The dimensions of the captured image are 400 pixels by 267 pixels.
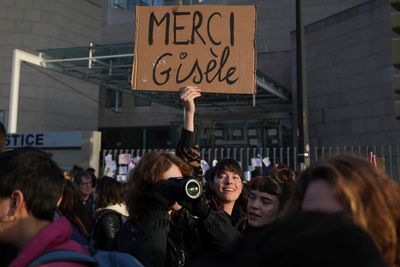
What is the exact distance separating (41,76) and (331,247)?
21168 millimetres

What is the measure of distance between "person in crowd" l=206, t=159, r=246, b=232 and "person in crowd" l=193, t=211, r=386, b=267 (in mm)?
2962

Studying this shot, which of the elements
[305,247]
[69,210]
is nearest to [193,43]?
[69,210]

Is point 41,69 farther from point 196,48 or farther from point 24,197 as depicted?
point 24,197

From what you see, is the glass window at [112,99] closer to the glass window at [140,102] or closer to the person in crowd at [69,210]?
the glass window at [140,102]

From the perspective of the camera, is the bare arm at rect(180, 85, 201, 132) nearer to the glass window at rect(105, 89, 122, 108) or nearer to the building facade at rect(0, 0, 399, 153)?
the building facade at rect(0, 0, 399, 153)

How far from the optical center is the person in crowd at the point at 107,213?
13.1 feet

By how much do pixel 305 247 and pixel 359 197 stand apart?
73cm

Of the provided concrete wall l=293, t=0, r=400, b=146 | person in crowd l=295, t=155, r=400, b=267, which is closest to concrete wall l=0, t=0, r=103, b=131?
concrete wall l=293, t=0, r=400, b=146

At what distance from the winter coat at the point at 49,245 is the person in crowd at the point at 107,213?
1747mm

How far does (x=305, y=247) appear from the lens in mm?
838

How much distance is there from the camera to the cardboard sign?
209 inches

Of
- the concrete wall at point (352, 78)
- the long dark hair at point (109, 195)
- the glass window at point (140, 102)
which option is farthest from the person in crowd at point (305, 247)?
the glass window at point (140, 102)

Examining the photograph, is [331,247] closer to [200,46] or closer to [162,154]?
[162,154]

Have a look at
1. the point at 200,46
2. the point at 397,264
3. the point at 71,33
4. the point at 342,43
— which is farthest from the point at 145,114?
the point at 397,264
